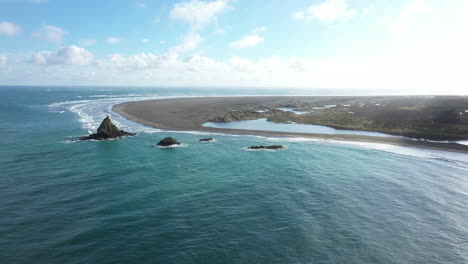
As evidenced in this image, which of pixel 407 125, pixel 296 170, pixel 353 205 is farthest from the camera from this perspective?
pixel 407 125

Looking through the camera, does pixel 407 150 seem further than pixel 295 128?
No

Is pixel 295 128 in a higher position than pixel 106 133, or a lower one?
lower

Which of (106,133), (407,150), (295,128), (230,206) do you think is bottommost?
(230,206)

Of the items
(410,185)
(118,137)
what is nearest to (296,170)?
(410,185)

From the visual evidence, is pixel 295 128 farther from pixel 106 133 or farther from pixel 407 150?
pixel 106 133

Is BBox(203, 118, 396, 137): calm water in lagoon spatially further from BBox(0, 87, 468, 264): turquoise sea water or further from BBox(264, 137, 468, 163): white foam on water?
BBox(0, 87, 468, 264): turquoise sea water

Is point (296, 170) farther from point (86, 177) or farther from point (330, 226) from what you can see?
point (86, 177)

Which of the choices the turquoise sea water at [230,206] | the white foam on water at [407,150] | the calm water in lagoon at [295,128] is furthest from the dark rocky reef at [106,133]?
the white foam on water at [407,150]

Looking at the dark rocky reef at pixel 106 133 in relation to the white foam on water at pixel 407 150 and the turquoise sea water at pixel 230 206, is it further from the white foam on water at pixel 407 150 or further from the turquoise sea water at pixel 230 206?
the white foam on water at pixel 407 150

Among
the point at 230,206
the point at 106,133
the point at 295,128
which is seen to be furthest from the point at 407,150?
the point at 106,133
